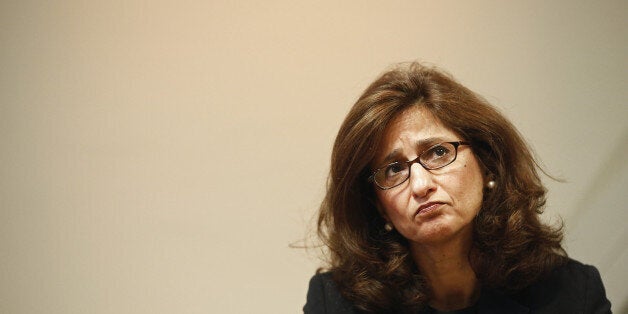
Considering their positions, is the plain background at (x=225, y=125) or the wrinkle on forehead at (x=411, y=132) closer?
the wrinkle on forehead at (x=411, y=132)

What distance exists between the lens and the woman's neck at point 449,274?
132 centimetres

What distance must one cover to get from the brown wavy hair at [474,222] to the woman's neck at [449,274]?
0.10 feet

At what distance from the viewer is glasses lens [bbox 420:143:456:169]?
3.99 ft

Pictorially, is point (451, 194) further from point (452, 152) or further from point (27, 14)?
point (27, 14)

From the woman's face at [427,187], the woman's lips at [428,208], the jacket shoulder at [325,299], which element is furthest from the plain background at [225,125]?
the woman's lips at [428,208]

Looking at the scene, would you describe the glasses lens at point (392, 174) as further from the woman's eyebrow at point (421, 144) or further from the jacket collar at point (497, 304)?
the jacket collar at point (497, 304)

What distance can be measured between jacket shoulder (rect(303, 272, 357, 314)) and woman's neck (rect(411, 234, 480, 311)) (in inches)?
8.8

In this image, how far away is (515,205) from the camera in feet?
4.26

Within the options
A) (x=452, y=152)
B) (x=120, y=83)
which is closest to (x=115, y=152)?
(x=120, y=83)

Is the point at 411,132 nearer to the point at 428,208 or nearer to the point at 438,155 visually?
the point at 438,155

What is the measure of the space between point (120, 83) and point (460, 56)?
3.38ft

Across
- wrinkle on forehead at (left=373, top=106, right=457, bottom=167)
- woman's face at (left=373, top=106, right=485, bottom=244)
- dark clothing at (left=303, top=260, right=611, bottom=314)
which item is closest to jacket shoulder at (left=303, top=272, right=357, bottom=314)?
dark clothing at (left=303, top=260, right=611, bottom=314)

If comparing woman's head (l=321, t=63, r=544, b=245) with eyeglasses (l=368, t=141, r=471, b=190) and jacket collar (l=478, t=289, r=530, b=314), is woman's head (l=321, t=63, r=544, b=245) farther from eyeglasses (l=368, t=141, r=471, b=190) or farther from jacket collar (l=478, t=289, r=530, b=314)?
jacket collar (l=478, t=289, r=530, b=314)

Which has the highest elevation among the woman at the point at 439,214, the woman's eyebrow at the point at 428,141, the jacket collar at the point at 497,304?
the woman's eyebrow at the point at 428,141
